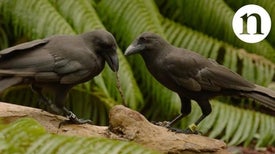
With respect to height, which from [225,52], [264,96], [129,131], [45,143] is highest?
[45,143]

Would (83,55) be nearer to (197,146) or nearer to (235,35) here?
(197,146)

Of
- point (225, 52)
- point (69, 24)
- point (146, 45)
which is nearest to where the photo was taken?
point (146, 45)

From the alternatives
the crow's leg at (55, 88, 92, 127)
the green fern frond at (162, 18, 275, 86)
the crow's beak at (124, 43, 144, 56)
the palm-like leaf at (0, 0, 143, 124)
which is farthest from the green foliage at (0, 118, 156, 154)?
the green fern frond at (162, 18, 275, 86)

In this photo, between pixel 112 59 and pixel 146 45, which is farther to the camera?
pixel 146 45

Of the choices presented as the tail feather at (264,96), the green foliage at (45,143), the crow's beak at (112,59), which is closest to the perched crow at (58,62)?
the crow's beak at (112,59)

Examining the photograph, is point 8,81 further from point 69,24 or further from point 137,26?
point 137,26

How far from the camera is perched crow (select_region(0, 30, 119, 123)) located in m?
2.61

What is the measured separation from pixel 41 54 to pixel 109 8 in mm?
2381

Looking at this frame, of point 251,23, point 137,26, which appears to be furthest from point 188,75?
point 251,23

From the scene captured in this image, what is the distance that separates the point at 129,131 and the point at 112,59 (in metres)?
0.24

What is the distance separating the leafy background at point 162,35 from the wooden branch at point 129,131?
1.65 metres

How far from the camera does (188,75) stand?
9.39ft

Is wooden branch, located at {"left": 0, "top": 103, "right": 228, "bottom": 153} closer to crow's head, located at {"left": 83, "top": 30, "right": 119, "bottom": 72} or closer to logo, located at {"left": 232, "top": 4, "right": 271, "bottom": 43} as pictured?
crow's head, located at {"left": 83, "top": 30, "right": 119, "bottom": 72}

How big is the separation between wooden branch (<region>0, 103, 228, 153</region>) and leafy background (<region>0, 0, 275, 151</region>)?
5.40ft
